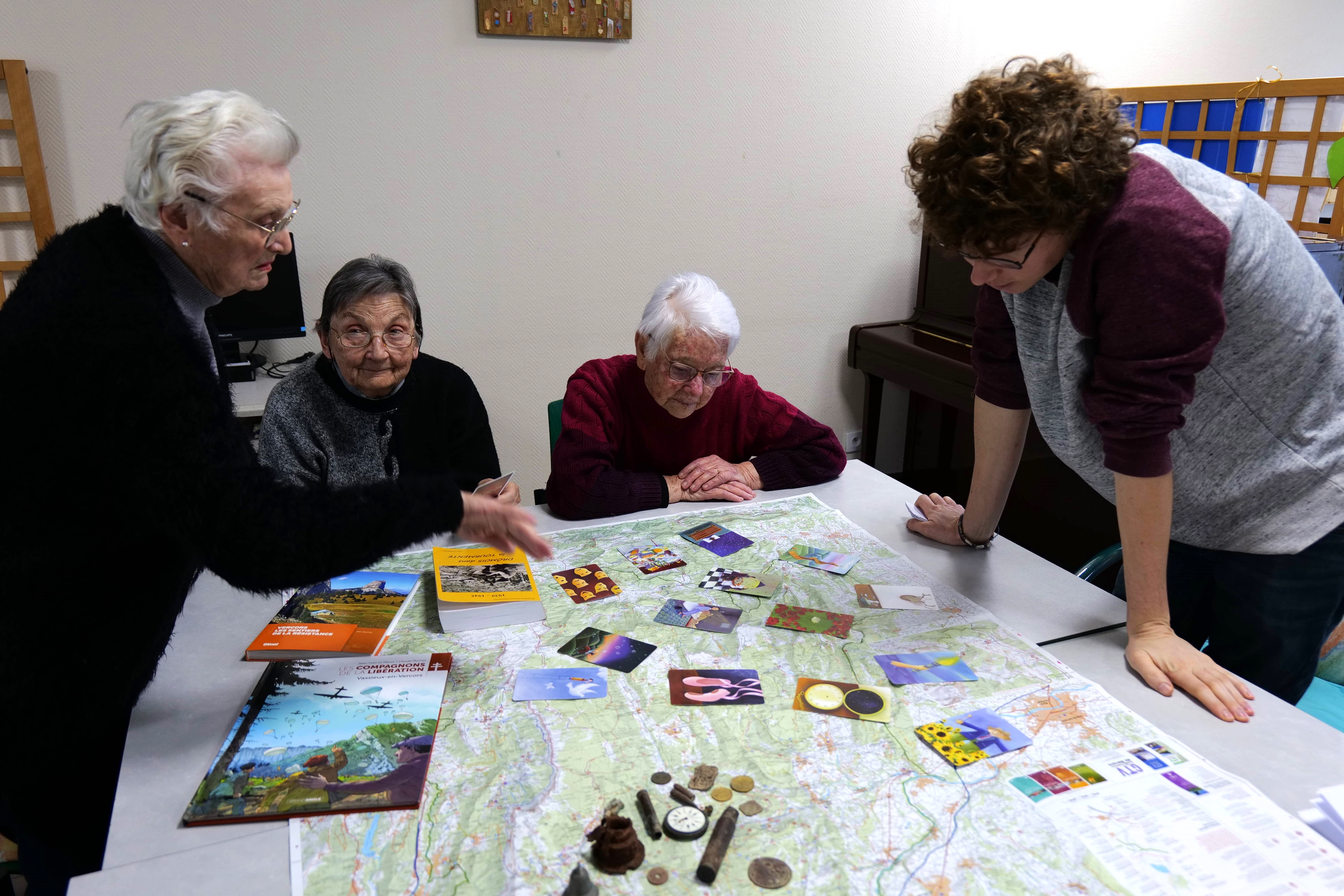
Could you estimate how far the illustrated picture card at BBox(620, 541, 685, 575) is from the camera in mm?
1598

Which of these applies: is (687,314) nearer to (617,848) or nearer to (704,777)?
(704,777)

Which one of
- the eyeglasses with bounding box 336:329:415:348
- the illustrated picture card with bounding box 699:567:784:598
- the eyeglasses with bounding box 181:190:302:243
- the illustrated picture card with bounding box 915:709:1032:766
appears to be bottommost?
the illustrated picture card with bounding box 699:567:784:598

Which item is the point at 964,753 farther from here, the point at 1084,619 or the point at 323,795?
the point at 323,795

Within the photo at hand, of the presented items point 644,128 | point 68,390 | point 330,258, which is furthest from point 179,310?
point 644,128

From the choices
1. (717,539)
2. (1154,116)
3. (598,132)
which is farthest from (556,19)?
(1154,116)

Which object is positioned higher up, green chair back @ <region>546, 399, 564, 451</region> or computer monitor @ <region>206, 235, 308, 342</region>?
computer monitor @ <region>206, 235, 308, 342</region>

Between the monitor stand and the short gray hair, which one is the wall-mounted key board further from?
the short gray hair

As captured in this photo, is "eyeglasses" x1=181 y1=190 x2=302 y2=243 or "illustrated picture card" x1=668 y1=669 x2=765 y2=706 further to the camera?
"illustrated picture card" x1=668 y1=669 x2=765 y2=706

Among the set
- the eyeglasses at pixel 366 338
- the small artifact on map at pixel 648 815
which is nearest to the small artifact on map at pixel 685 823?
the small artifact on map at pixel 648 815

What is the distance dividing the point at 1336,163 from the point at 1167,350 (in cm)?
218

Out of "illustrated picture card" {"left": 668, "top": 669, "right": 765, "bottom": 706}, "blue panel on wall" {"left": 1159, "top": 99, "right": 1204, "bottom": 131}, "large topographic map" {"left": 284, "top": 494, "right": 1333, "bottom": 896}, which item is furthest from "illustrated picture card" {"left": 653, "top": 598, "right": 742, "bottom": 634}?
"blue panel on wall" {"left": 1159, "top": 99, "right": 1204, "bottom": 131}

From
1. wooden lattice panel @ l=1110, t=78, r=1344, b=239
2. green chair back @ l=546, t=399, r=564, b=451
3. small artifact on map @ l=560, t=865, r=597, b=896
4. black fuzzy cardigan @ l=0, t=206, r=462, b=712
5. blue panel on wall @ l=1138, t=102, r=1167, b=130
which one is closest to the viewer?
small artifact on map @ l=560, t=865, r=597, b=896

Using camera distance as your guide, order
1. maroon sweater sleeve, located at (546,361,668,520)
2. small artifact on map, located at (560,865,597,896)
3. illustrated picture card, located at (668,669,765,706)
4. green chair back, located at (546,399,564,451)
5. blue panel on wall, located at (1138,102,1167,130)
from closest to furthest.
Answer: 1. small artifact on map, located at (560,865,597,896)
2. illustrated picture card, located at (668,669,765,706)
3. maroon sweater sleeve, located at (546,361,668,520)
4. green chair back, located at (546,399,564,451)
5. blue panel on wall, located at (1138,102,1167,130)

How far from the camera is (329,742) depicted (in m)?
1.10
